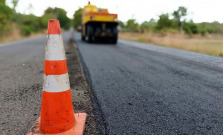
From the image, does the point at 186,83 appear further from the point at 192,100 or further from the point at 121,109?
the point at 121,109

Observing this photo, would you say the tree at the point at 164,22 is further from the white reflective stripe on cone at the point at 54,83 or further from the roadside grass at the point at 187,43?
the white reflective stripe on cone at the point at 54,83

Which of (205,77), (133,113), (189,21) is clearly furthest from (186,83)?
(189,21)

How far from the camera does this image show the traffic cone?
1.55 m

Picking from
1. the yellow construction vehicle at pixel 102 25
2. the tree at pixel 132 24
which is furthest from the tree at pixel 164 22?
the yellow construction vehicle at pixel 102 25

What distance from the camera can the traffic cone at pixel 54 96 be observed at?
1551 millimetres

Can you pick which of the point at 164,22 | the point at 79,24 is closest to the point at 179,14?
the point at 164,22

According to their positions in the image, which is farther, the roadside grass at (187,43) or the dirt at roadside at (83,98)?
the roadside grass at (187,43)

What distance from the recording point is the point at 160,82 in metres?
3.08

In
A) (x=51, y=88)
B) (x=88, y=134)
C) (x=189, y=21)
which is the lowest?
(x=88, y=134)

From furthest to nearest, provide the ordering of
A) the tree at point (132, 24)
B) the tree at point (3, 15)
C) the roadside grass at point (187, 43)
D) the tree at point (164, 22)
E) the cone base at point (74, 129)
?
the tree at point (132, 24)
the tree at point (164, 22)
the tree at point (3, 15)
the roadside grass at point (187, 43)
the cone base at point (74, 129)

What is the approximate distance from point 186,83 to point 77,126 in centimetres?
211

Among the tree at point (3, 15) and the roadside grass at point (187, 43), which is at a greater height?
the tree at point (3, 15)

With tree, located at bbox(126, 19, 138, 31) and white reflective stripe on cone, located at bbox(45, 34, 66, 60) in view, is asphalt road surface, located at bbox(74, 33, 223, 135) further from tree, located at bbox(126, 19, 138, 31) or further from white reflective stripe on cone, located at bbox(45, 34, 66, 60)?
tree, located at bbox(126, 19, 138, 31)

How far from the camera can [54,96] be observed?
1.58 metres
